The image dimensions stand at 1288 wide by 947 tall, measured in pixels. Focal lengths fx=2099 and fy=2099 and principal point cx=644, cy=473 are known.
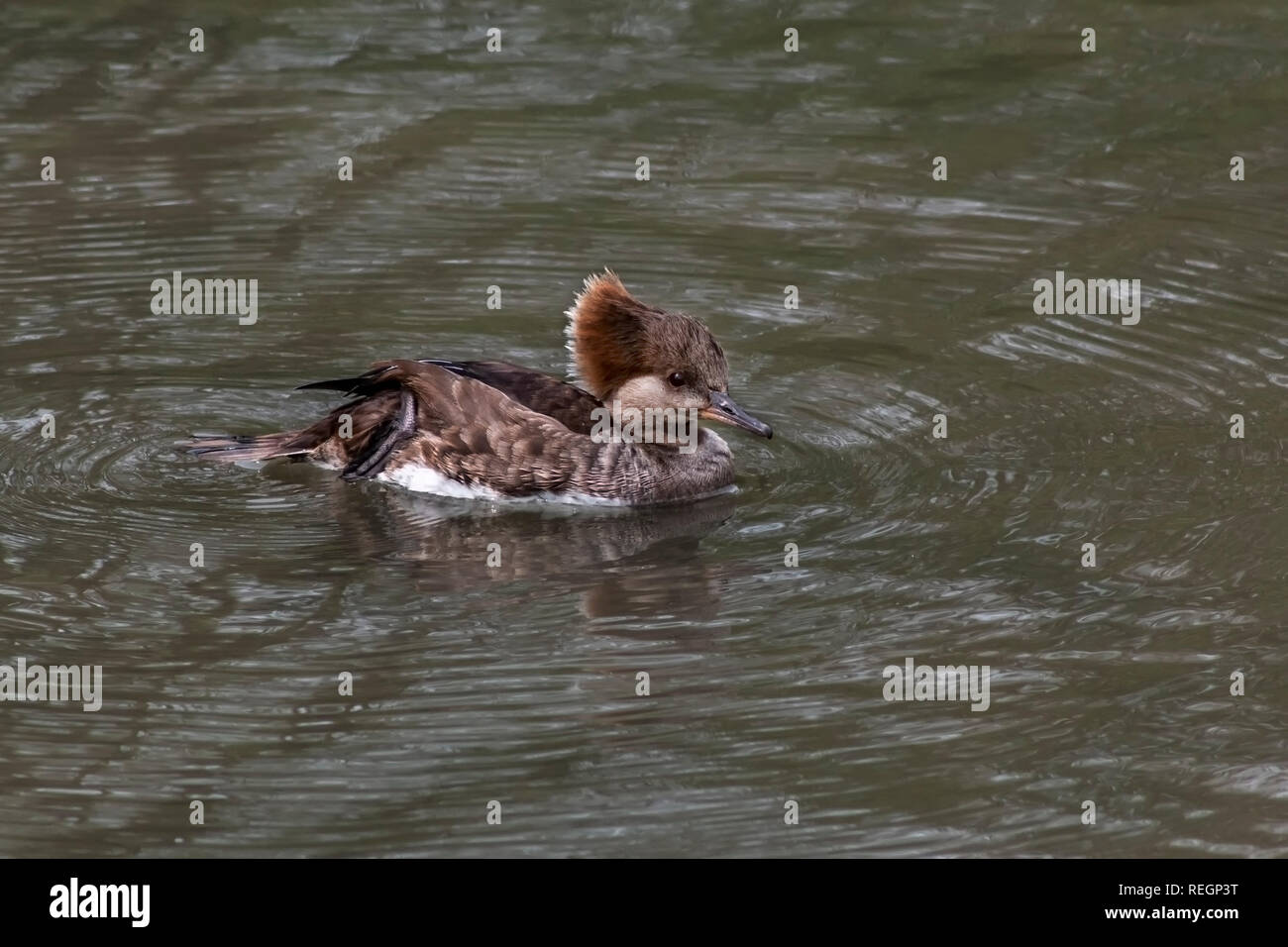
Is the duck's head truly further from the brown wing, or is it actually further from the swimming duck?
the brown wing

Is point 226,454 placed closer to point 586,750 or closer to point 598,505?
point 598,505

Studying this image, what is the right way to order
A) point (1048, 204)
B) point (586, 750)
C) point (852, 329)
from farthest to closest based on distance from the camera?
1. point (1048, 204)
2. point (852, 329)
3. point (586, 750)

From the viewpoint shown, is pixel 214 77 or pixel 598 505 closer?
pixel 598 505

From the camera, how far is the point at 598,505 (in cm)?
1037

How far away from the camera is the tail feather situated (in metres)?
10.5

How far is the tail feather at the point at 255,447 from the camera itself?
10.5m

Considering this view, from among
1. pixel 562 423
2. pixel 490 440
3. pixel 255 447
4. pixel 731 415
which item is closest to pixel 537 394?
pixel 562 423

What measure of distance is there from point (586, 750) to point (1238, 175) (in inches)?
313

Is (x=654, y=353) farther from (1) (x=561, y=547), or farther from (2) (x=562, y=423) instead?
(1) (x=561, y=547)

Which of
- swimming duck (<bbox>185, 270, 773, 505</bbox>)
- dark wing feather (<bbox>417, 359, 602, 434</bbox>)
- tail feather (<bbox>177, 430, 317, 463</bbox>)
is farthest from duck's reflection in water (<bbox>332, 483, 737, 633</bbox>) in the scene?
dark wing feather (<bbox>417, 359, 602, 434</bbox>)

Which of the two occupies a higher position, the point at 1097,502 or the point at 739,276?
the point at 739,276

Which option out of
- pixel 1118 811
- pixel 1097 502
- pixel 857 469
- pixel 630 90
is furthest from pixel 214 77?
pixel 1118 811

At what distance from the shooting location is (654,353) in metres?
10.2

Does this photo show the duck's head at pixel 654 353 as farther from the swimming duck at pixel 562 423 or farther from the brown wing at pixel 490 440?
the brown wing at pixel 490 440
